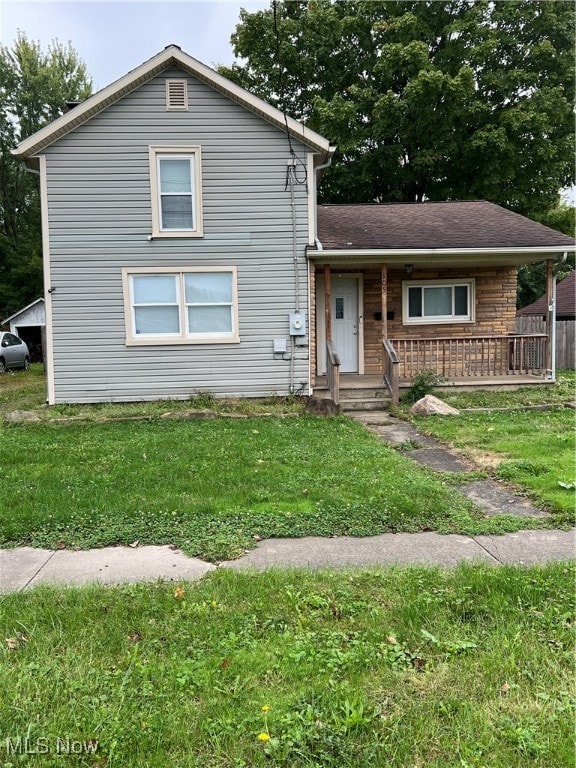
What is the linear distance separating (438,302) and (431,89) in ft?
34.7

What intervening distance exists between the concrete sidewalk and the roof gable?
891cm

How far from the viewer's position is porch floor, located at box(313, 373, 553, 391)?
1109 centimetres

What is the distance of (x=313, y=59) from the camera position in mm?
22922

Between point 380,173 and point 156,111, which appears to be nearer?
point 156,111

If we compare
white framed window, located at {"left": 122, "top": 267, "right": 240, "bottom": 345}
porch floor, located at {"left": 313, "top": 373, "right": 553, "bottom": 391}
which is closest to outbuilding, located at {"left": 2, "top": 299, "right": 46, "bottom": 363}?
white framed window, located at {"left": 122, "top": 267, "right": 240, "bottom": 345}

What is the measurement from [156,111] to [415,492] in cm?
924

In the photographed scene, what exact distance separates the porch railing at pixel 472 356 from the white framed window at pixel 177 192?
4988 millimetres

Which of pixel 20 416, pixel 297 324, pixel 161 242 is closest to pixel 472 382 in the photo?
pixel 297 324

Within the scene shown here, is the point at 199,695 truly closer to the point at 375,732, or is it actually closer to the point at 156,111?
the point at 375,732

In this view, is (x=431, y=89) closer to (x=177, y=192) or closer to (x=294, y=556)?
(x=177, y=192)

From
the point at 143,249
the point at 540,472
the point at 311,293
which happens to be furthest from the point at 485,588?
the point at 143,249

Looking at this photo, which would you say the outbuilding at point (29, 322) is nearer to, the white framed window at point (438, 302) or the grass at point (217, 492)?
the white framed window at point (438, 302)

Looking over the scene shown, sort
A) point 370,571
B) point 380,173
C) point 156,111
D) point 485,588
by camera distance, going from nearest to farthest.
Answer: point 485,588 < point 370,571 < point 156,111 < point 380,173

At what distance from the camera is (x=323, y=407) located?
1001cm
